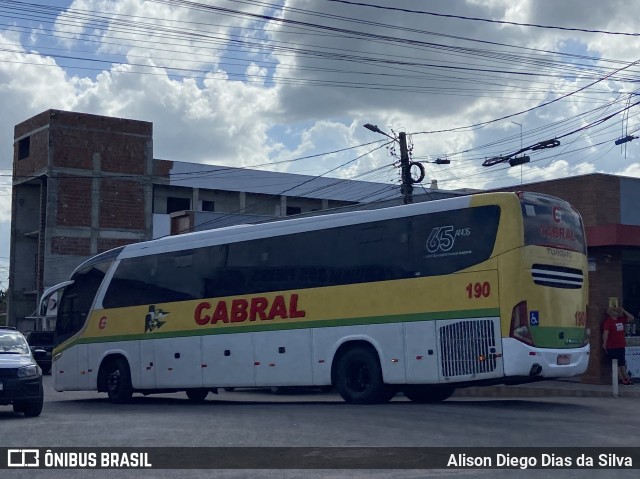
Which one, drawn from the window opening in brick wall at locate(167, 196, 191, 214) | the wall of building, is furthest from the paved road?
the window opening in brick wall at locate(167, 196, 191, 214)

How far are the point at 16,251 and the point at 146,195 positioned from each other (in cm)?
904

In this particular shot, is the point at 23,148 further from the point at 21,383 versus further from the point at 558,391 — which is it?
the point at 21,383

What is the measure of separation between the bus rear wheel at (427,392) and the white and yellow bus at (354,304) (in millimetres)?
47

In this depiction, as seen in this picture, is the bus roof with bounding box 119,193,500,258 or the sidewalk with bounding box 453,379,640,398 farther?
the sidewalk with bounding box 453,379,640,398

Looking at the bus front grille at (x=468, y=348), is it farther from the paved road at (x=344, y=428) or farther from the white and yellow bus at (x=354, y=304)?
the paved road at (x=344, y=428)

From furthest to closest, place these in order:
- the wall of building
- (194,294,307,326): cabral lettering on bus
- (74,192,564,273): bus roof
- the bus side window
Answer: the wall of building → the bus side window → (194,294,307,326): cabral lettering on bus → (74,192,564,273): bus roof

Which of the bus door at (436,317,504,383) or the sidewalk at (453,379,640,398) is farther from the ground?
the bus door at (436,317,504,383)

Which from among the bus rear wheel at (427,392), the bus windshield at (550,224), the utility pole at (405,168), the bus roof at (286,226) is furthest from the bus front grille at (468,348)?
the utility pole at (405,168)

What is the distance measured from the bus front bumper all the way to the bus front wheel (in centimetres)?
967

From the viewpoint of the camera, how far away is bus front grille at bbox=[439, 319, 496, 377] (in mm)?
15703

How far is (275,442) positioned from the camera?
1163cm

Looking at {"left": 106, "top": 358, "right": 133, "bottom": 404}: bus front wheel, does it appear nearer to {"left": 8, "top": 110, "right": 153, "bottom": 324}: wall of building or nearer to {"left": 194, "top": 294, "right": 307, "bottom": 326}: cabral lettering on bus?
{"left": 194, "top": 294, "right": 307, "bottom": 326}: cabral lettering on bus

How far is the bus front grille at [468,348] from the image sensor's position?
51.5ft

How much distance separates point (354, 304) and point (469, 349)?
2.59 meters
